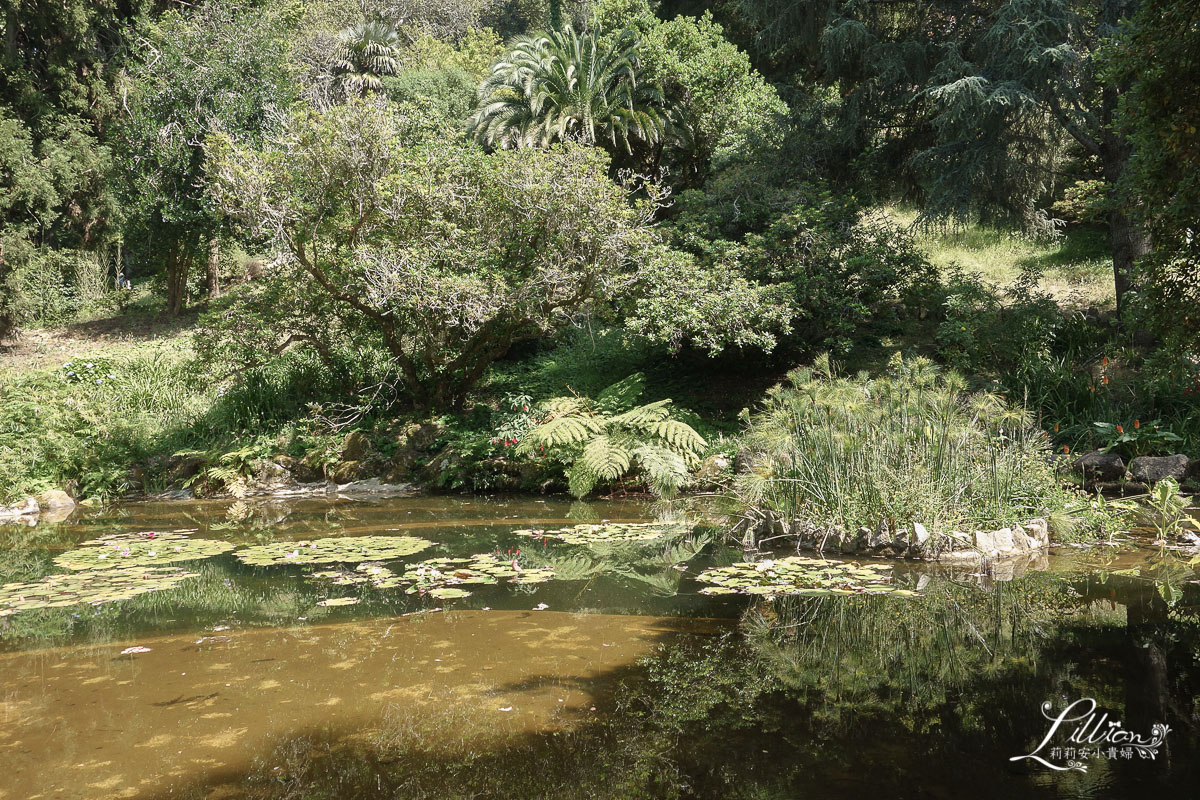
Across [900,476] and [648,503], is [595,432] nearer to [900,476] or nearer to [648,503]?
[648,503]

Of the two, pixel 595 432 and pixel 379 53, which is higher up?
pixel 379 53

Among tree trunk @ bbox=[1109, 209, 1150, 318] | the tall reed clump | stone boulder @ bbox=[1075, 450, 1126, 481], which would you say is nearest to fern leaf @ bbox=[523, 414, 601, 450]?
the tall reed clump

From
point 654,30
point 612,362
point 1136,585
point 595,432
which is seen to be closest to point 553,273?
point 595,432

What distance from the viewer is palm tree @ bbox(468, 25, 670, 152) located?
17578 mm

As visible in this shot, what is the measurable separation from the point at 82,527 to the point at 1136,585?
28.5 ft

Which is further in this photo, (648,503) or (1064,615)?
(648,503)

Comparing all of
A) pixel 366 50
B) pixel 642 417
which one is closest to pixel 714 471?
pixel 642 417

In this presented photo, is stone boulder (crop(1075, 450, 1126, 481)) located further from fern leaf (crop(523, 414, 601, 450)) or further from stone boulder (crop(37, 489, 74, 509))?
stone boulder (crop(37, 489, 74, 509))

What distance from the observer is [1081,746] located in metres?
2.68

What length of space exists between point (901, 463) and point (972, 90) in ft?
21.5

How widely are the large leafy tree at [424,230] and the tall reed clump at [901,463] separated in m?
4.20

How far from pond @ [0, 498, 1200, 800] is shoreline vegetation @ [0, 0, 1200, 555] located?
1.25 m

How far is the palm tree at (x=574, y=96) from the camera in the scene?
17578 millimetres

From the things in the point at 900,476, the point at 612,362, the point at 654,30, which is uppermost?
the point at 654,30
